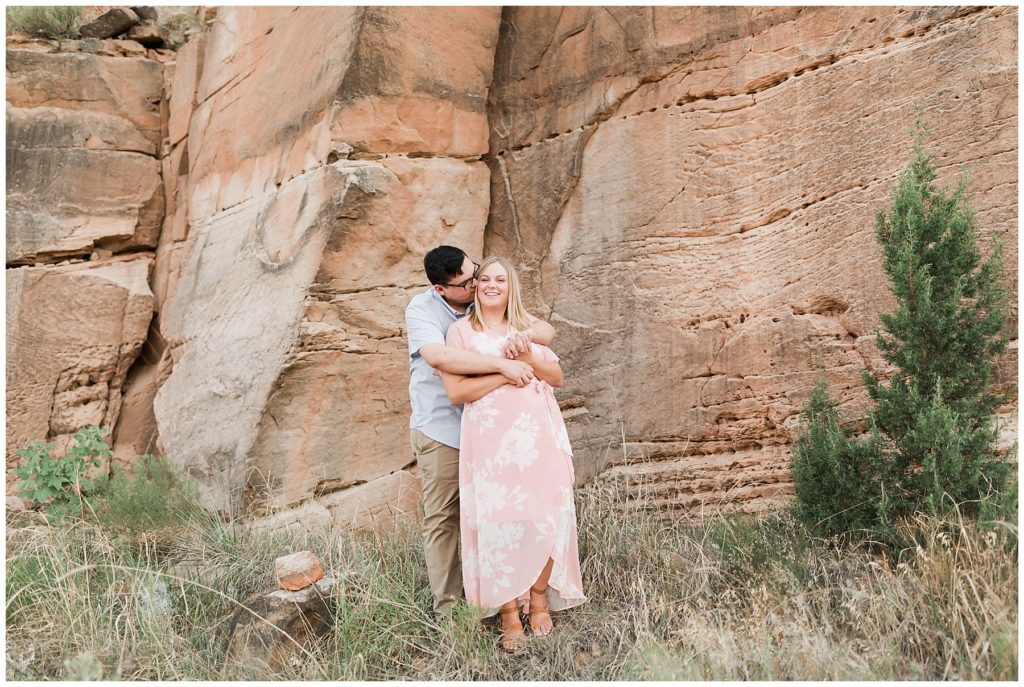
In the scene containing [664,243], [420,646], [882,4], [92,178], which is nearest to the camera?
[420,646]

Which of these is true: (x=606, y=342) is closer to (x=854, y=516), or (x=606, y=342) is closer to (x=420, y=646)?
(x=854, y=516)

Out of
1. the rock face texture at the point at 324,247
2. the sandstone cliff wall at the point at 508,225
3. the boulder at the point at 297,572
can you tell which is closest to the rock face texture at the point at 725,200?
the sandstone cliff wall at the point at 508,225

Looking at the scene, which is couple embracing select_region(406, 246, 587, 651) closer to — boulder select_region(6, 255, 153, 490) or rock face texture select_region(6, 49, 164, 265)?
boulder select_region(6, 255, 153, 490)

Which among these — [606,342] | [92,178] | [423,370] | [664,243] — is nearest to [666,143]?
[664,243]

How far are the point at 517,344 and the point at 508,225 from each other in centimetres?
275

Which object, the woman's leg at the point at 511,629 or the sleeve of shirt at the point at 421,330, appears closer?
the woman's leg at the point at 511,629

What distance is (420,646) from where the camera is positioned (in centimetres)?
394

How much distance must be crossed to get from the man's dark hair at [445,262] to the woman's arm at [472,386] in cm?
57

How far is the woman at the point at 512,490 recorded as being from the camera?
3.70 meters

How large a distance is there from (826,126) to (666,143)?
1017 mm

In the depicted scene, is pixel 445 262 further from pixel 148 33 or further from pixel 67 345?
pixel 148 33

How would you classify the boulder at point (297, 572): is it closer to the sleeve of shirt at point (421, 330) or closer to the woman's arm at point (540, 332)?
the sleeve of shirt at point (421, 330)

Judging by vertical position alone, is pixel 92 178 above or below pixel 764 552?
above

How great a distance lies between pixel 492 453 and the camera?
12.4ft
